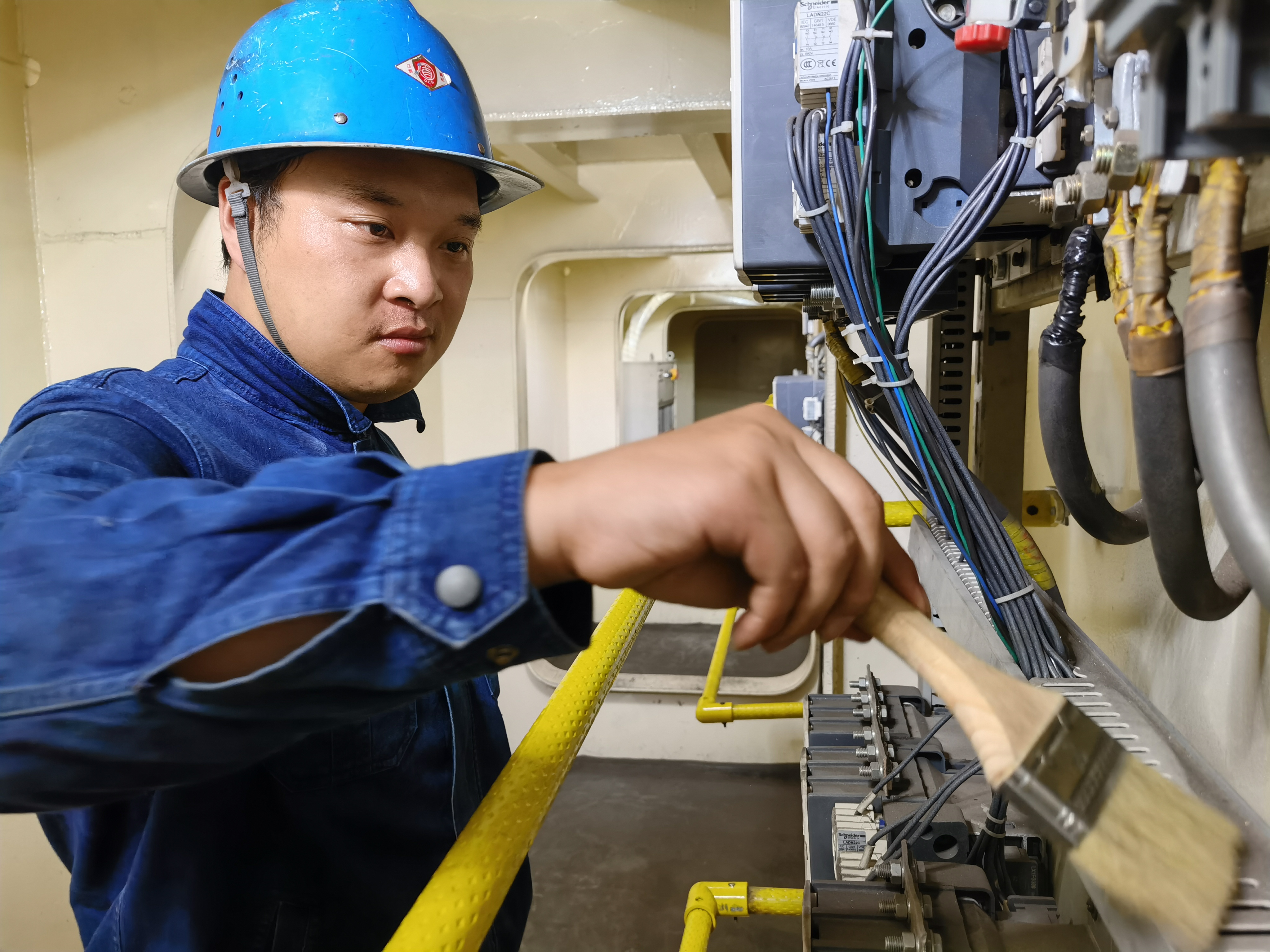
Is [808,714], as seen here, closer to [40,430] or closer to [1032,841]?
[1032,841]

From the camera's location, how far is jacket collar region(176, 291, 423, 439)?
0.79 meters

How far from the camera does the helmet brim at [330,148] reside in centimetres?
88

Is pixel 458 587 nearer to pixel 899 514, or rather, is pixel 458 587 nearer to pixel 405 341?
pixel 405 341

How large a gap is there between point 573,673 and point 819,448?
65 cm

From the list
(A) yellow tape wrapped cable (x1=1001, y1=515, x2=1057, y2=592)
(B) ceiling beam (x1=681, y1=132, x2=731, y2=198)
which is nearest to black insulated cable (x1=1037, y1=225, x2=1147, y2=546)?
(A) yellow tape wrapped cable (x1=1001, y1=515, x2=1057, y2=592)

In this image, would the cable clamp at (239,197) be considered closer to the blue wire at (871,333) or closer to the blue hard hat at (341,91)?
the blue hard hat at (341,91)

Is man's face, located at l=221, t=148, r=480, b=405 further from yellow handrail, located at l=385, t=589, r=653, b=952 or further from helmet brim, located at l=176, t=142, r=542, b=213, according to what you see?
yellow handrail, located at l=385, t=589, r=653, b=952

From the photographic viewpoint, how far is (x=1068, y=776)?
16.1 inches

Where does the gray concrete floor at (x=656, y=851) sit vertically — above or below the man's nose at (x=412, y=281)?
below

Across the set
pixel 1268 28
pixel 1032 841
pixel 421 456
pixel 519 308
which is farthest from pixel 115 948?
pixel 519 308

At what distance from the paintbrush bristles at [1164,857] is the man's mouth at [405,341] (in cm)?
75

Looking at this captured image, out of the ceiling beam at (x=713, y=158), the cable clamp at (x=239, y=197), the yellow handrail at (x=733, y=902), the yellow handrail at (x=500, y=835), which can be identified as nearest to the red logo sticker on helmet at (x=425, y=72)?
the cable clamp at (x=239, y=197)

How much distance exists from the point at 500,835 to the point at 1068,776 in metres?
0.44

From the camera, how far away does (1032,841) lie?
3.57 ft
